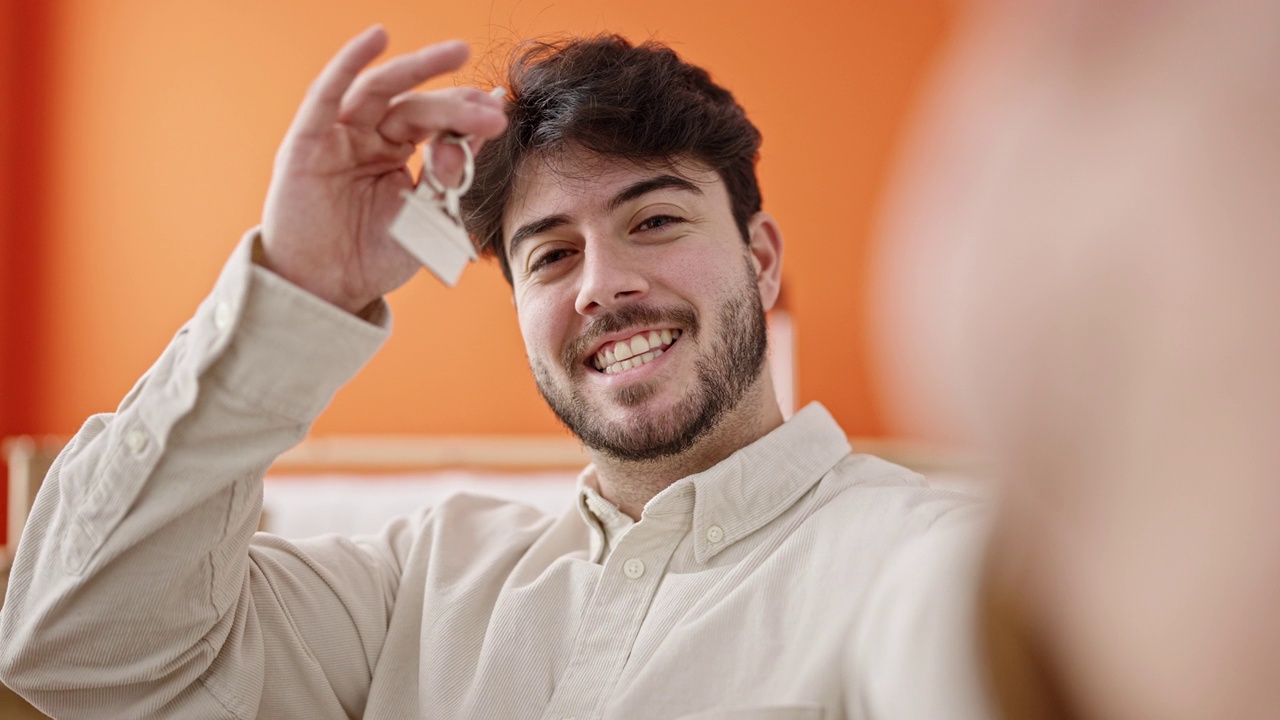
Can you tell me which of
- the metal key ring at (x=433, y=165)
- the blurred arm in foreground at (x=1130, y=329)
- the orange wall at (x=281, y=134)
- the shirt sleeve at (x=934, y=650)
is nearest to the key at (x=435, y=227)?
the metal key ring at (x=433, y=165)

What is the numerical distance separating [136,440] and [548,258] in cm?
56

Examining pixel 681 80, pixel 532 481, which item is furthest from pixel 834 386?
pixel 681 80

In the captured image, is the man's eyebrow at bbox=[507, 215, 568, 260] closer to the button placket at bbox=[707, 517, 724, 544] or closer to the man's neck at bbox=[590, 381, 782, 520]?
the man's neck at bbox=[590, 381, 782, 520]

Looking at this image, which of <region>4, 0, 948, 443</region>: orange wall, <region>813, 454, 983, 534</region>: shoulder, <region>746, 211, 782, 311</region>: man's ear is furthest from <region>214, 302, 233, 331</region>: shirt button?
<region>4, 0, 948, 443</region>: orange wall

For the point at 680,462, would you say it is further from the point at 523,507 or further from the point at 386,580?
the point at 386,580

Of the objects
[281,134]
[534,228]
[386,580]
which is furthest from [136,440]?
[281,134]

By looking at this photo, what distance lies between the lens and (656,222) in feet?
4.03

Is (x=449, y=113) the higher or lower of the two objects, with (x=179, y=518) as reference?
higher

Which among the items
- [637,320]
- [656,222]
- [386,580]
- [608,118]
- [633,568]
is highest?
[608,118]

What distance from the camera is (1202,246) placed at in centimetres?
26

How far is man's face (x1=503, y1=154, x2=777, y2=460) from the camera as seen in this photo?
3.86 feet

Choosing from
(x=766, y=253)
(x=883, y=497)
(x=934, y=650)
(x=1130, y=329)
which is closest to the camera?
(x=1130, y=329)

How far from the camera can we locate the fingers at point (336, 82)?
79 centimetres

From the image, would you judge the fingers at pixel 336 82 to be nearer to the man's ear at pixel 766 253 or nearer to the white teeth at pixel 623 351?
the white teeth at pixel 623 351
